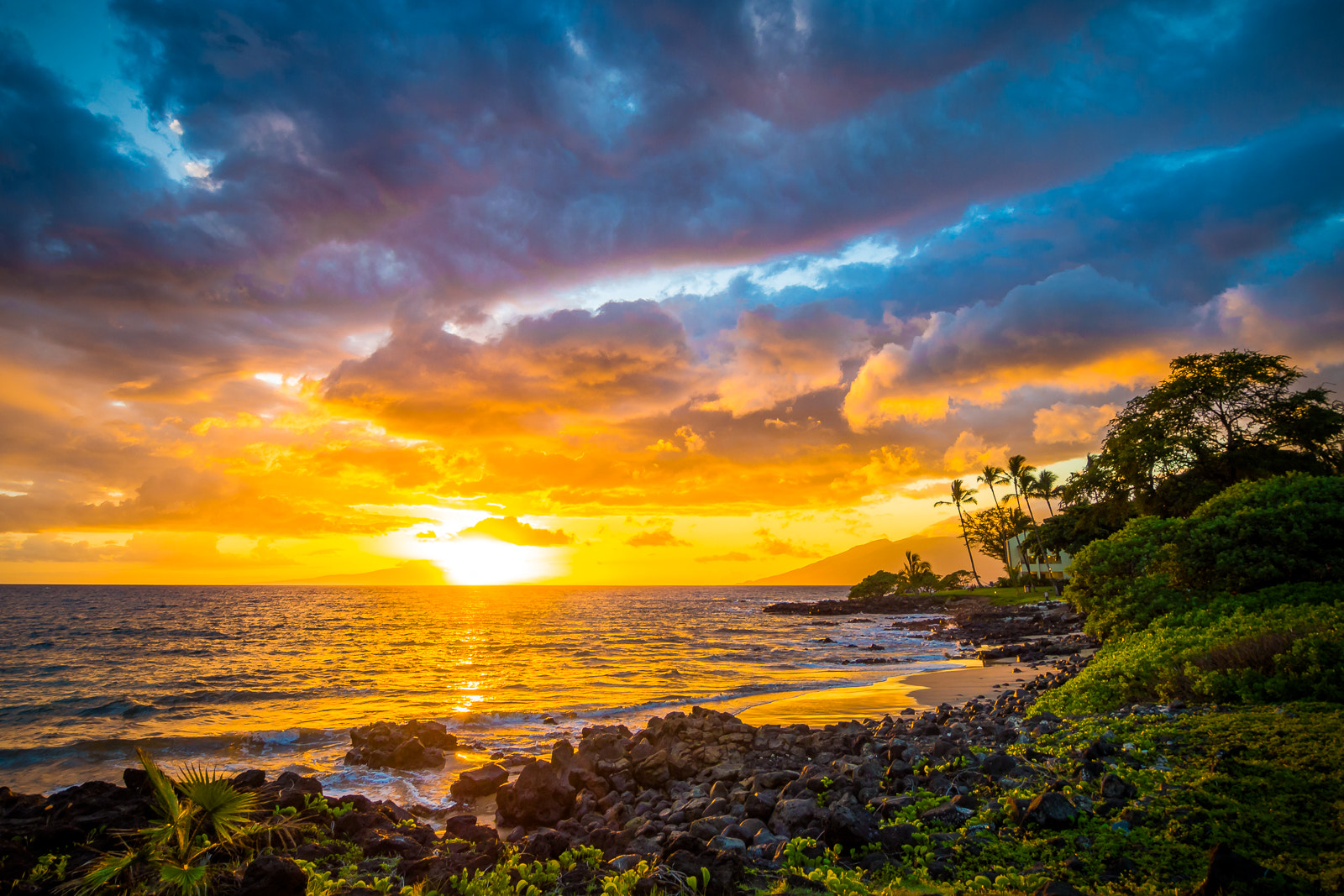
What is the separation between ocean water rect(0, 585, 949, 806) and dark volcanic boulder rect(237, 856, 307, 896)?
6977 mm

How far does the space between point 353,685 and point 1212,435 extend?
134 feet

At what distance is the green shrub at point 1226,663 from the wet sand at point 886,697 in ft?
22.0

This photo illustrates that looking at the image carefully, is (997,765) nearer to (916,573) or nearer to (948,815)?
(948,815)

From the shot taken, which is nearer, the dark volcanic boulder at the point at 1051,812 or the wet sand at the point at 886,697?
the dark volcanic boulder at the point at 1051,812

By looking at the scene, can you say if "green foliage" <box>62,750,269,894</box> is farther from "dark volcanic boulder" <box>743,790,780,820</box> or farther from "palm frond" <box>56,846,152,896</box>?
"dark volcanic boulder" <box>743,790,780,820</box>

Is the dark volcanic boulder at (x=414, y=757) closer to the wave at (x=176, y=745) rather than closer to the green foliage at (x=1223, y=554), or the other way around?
the wave at (x=176, y=745)

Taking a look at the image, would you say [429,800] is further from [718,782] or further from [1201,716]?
[1201,716]

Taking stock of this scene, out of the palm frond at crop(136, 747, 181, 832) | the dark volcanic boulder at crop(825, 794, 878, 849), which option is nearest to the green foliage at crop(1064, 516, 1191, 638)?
the dark volcanic boulder at crop(825, 794, 878, 849)

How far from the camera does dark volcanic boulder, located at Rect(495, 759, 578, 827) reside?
1099 centimetres

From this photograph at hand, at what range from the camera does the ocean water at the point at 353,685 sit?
17.4 meters

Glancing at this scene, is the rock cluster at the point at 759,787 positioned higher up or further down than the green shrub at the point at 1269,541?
further down

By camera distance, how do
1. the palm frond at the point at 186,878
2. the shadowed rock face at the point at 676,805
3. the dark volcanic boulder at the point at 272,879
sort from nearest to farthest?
the palm frond at the point at 186,878
the dark volcanic boulder at the point at 272,879
the shadowed rock face at the point at 676,805

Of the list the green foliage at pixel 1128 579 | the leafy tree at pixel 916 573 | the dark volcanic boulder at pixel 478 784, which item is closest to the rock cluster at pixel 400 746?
the dark volcanic boulder at pixel 478 784

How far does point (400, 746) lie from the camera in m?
15.5
